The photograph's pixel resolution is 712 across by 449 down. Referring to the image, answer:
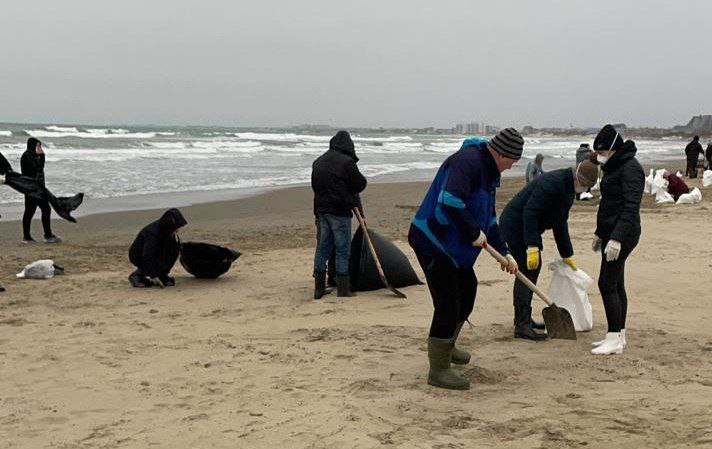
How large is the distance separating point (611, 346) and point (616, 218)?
34.1 inches

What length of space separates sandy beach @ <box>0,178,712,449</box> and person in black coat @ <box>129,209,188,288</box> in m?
0.19

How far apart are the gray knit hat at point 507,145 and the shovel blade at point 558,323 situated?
1430mm

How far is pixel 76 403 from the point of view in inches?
159

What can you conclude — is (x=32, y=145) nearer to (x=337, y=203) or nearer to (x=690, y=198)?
(x=337, y=203)

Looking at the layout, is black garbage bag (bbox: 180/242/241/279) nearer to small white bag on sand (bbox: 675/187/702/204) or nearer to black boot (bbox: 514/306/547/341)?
black boot (bbox: 514/306/547/341)

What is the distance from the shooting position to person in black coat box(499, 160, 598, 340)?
4.99 m

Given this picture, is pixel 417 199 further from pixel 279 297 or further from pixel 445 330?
pixel 445 330

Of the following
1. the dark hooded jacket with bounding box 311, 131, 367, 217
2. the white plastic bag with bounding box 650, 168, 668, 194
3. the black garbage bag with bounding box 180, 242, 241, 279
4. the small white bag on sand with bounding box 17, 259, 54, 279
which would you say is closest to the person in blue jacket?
the dark hooded jacket with bounding box 311, 131, 367, 217

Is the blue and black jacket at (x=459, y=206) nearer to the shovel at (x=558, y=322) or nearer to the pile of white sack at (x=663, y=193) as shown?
the shovel at (x=558, y=322)

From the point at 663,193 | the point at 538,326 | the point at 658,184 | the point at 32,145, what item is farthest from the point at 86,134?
the point at 538,326

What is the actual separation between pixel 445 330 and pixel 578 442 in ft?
3.54

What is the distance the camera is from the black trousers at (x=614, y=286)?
4.70m

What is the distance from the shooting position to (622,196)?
466cm

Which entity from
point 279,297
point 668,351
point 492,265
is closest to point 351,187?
point 279,297
